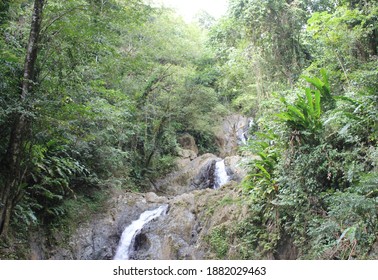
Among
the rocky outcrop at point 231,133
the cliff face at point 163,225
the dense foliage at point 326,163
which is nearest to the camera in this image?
the dense foliage at point 326,163

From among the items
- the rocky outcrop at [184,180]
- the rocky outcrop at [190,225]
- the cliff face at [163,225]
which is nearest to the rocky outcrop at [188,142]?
the rocky outcrop at [184,180]

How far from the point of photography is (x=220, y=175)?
45.4 ft

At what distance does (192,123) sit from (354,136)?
38.1ft

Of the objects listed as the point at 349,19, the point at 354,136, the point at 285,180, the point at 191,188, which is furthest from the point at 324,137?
the point at 191,188

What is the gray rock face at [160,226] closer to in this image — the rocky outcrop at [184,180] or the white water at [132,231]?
the white water at [132,231]

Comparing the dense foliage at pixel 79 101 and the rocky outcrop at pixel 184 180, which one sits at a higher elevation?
the dense foliage at pixel 79 101

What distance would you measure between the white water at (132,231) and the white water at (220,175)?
401 cm

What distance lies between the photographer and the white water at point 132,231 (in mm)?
8875

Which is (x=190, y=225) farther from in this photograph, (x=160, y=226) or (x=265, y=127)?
(x=265, y=127)

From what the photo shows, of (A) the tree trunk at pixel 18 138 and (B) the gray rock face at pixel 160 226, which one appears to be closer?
(A) the tree trunk at pixel 18 138

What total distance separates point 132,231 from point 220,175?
216 inches

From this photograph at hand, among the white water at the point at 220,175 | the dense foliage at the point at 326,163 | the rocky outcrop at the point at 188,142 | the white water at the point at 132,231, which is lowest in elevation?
the white water at the point at 132,231

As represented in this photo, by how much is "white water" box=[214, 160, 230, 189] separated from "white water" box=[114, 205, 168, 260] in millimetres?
4007

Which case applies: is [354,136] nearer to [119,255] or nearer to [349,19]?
[349,19]
